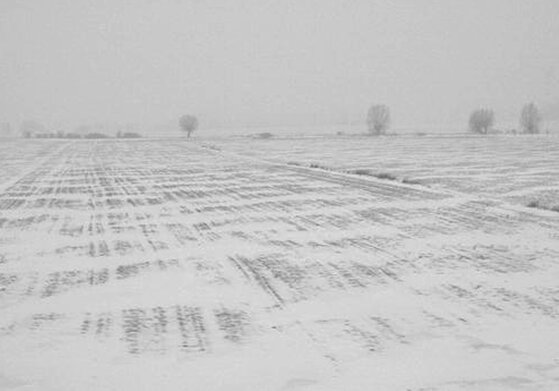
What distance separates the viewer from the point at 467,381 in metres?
5.10

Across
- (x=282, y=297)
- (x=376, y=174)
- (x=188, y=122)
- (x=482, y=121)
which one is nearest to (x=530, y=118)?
(x=482, y=121)

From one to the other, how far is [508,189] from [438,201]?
13.5 ft

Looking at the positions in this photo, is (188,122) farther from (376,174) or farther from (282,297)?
(282,297)

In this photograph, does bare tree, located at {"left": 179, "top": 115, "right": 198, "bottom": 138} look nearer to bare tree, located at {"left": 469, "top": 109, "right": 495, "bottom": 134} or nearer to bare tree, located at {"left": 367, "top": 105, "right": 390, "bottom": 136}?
bare tree, located at {"left": 367, "top": 105, "right": 390, "bottom": 136}

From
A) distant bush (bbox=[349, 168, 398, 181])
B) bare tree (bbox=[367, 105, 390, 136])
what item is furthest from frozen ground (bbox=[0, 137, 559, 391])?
bare tree (bbox=[367, 105, 390, 136])

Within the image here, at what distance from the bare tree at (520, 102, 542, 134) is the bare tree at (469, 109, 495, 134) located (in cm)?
727

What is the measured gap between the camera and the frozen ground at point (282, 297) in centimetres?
538

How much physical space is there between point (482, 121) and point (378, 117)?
26957 millimetres

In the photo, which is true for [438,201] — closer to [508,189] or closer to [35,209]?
[508,189]

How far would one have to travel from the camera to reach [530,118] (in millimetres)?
127812

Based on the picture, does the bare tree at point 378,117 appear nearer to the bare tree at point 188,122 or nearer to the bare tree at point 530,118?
the bare tree at point 530,118

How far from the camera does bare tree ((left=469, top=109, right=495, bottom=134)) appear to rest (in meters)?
128

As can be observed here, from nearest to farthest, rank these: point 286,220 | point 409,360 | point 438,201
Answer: point 409,360 < point 286,220 < point 438,201

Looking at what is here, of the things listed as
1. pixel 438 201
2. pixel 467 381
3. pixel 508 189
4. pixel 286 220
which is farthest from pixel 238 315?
pixel 508 189
